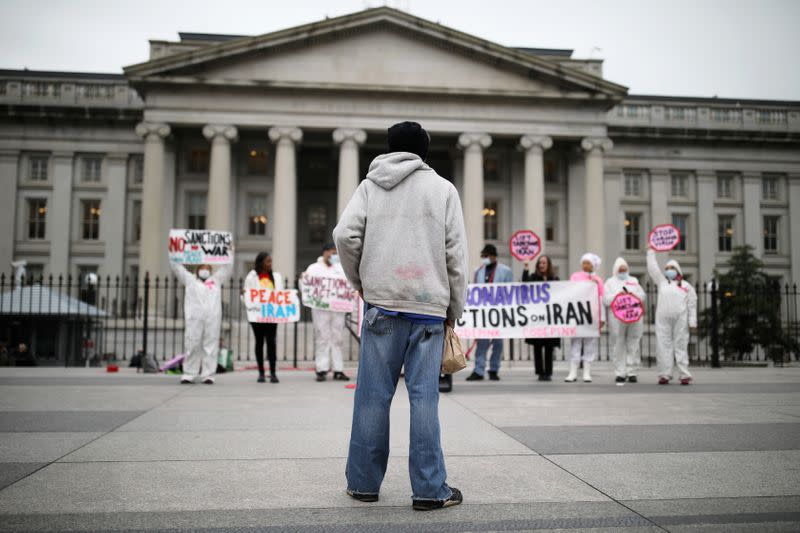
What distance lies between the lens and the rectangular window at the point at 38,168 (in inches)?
1674

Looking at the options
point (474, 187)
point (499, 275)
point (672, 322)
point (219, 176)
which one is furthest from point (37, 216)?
point (672, 322)

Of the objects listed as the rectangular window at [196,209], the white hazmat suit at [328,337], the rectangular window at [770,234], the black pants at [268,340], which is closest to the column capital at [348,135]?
the rectangular window at [196,209]

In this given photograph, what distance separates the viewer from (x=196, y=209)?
136ft

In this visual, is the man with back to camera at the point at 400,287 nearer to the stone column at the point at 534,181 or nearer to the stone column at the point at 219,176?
the stone column at the point at 219,176

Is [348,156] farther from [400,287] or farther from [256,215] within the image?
[400,287]

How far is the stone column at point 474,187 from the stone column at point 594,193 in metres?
5.92

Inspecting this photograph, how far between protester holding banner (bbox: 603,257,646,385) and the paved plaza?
2858 millimetres

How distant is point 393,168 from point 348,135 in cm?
3368

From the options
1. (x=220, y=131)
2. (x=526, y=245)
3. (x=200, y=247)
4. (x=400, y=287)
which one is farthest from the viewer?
(x=220, y=131)

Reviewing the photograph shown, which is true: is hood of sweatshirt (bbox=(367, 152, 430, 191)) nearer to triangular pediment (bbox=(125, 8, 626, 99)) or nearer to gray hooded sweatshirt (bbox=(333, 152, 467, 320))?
gray hooded sweatshirt (bbox=(333, 152, 467, 320))

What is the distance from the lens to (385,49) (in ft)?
124

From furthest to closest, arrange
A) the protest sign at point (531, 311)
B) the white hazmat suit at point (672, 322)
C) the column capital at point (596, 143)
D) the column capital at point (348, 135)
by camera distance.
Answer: the column capital at point (596, 143)
the column capital at point (348, 135)
the protest sign at point (531, 311)
the white hazmat suit at point (672, 322)

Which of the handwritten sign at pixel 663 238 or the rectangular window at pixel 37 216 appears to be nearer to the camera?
the handwritten sign at pixel 663 238

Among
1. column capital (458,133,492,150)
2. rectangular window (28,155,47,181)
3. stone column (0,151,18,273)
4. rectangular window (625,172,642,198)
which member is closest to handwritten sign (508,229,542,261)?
column capital (458,133,492,150)
